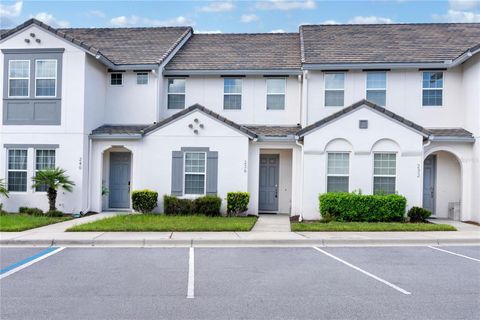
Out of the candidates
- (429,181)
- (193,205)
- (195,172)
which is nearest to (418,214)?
(429,181)

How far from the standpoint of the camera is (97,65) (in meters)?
17.9

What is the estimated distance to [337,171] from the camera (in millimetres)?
16141

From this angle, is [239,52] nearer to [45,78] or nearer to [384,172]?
[45,78]

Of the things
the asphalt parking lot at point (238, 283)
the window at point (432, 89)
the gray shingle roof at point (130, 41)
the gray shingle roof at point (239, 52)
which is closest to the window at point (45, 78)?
the gray shingle roof at point (130, 41)

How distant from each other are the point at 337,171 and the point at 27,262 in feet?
35.7

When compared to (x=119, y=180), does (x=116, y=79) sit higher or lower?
higher

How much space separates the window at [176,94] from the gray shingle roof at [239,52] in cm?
70

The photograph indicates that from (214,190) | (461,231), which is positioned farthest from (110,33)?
(461,231)

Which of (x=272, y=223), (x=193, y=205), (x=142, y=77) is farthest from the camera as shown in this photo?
(x=142, y=77)

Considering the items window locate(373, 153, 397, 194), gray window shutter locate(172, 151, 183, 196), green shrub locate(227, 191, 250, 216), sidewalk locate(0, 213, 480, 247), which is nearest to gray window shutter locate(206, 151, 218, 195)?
green shrub locate(227, 191, 250, 216)

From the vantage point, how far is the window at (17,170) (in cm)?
1703

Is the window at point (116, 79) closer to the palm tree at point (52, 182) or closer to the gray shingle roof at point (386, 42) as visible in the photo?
the palm tree at point (52, 182)

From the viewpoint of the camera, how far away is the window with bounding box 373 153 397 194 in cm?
1595

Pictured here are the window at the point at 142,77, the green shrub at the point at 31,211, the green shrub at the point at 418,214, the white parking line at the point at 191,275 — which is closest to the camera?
the white parking line at the point at 191,275
